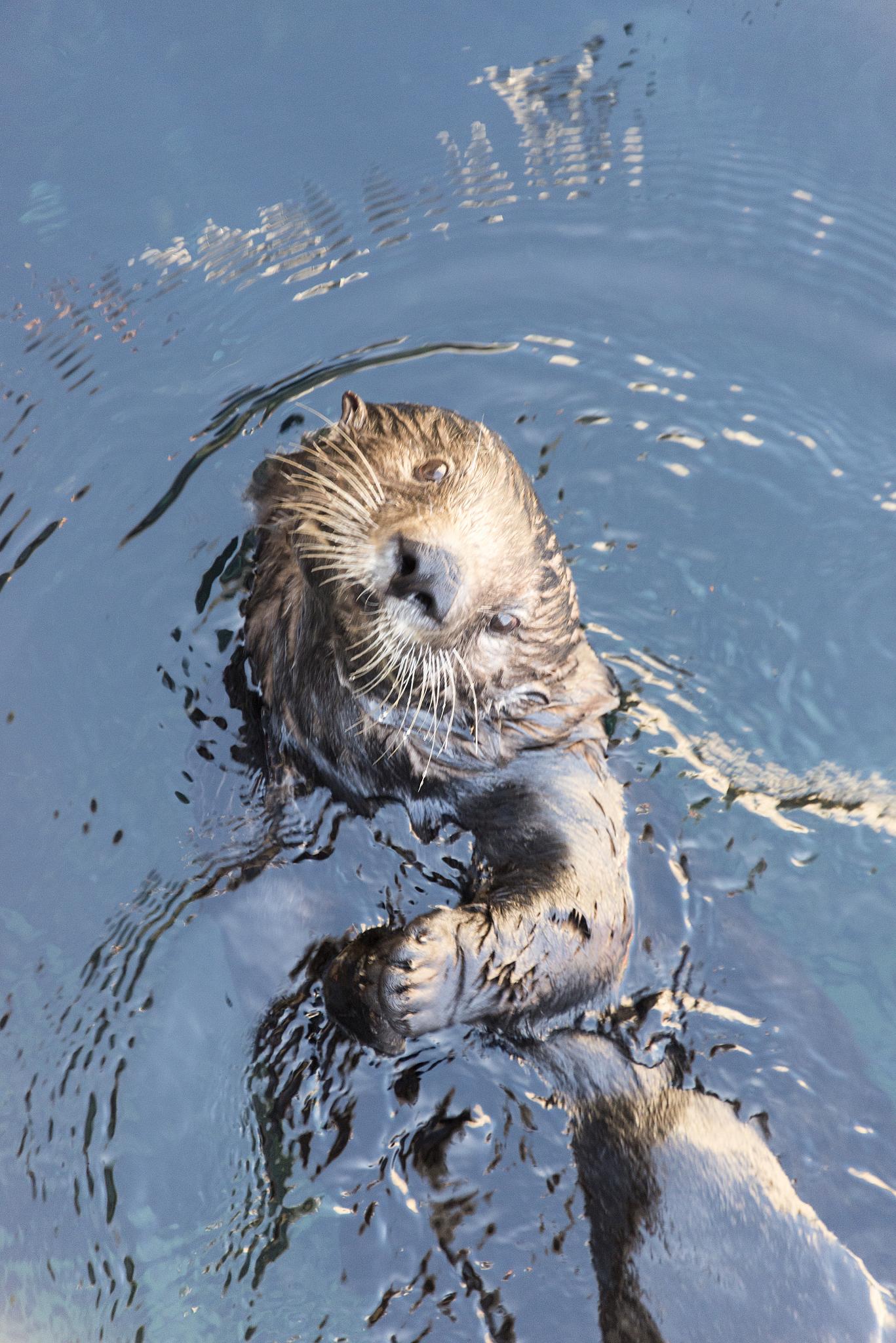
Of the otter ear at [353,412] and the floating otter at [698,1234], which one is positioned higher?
the otter ear at [353,412]

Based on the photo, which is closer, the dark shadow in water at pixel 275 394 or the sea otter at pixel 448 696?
the sea otter at pixel 448 696

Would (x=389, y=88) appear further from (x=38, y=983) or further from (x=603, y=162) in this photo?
(x=38, y=983)

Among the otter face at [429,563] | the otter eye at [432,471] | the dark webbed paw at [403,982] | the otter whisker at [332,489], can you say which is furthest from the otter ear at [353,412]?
the dark webbed paw at [403,982]

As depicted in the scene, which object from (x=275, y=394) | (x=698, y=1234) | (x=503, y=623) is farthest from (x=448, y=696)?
(x=275, y=394)

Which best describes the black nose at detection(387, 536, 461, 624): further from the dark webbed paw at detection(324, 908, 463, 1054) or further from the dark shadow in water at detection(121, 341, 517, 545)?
the dark shadow in water at detection(121, 341, 517, 545)

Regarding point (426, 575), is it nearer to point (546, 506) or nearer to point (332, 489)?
point (332, 489)

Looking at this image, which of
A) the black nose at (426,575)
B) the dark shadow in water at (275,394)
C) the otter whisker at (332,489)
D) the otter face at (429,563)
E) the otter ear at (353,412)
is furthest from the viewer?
the dark shadow in water at (275,394)

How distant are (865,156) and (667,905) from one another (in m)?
3.32

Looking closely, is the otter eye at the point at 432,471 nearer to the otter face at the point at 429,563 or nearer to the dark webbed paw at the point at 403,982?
the otter face at the point at 429,563

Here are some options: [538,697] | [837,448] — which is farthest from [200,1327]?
[837,448]

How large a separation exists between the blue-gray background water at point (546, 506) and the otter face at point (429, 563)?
1.85 ft

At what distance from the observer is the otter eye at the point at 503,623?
9.08 ft

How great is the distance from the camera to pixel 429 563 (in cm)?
232

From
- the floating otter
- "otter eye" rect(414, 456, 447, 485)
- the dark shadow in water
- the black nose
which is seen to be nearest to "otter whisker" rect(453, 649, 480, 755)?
the black nose
